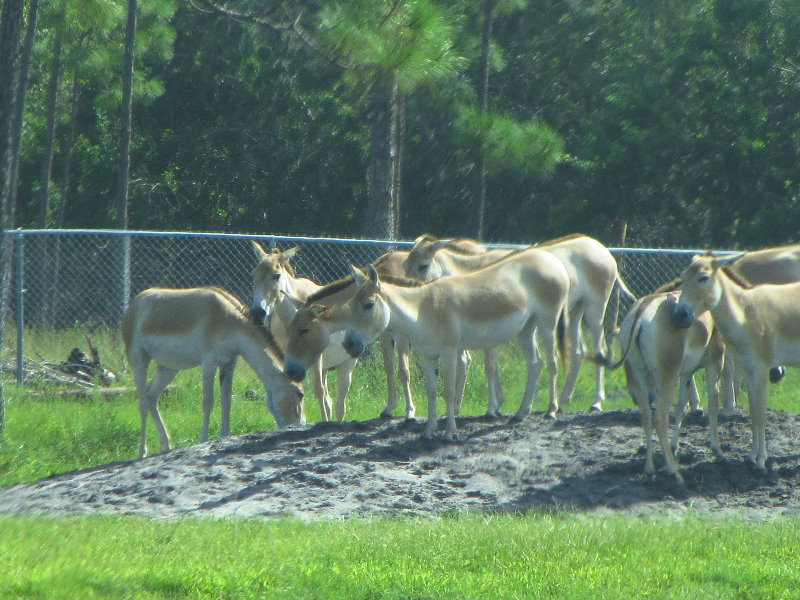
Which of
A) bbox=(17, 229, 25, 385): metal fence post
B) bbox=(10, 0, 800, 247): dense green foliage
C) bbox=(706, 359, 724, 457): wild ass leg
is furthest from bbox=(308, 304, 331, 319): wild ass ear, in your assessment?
bbox=(10, 0, 800, 247): dense green foliage

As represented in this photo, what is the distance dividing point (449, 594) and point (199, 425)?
265 inches

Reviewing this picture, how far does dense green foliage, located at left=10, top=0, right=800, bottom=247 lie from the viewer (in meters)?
23.1

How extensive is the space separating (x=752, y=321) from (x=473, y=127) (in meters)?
13.1

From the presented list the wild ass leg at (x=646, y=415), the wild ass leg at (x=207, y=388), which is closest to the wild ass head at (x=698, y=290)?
the wild ass leg at (x=646, y=415)

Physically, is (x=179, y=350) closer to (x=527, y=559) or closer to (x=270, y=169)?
(x=527, y=559)

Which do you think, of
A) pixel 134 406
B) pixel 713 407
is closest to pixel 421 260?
pixel 713 407

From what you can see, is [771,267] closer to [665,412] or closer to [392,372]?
[665,412]

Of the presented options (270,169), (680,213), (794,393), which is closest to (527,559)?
(794,393)

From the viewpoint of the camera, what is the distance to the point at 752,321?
8297 millimetres

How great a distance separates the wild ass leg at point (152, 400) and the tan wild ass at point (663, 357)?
14.4 ft

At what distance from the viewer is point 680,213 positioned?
81.2ft

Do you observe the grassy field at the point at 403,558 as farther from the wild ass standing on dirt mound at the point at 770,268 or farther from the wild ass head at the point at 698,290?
the wild ass standing on dirt mound at the point at 770,268

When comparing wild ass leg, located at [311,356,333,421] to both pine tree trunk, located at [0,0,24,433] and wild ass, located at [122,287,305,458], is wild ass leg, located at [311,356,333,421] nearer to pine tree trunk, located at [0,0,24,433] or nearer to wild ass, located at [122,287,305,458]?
wild ass, located at [122,287,305,458]

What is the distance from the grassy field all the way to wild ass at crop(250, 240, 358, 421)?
3385 mm
